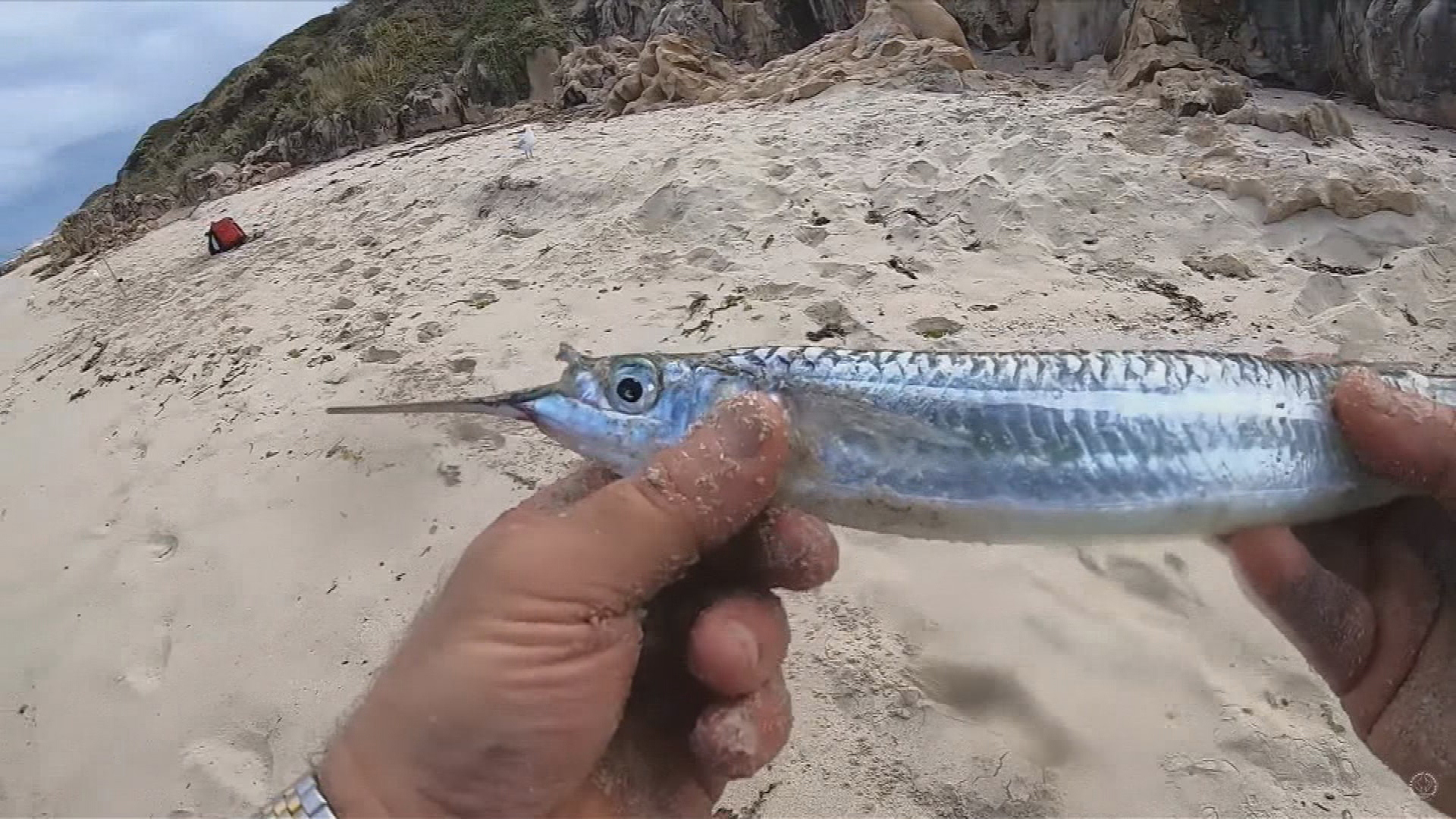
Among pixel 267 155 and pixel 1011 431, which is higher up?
pixel 267 155

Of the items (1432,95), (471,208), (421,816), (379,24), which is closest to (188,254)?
(471,208)

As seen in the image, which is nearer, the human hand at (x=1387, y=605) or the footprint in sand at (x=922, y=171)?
the human hand at (x=1387, y=605)

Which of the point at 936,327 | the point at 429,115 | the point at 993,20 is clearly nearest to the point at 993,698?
the point at 936,327

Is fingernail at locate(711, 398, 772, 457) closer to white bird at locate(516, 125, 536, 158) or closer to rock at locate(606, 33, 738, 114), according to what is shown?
white bird at locate(516, 125, 536, 158)

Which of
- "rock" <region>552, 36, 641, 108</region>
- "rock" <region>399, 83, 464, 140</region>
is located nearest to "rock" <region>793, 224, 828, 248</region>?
"rock" <region>552, 36, 641, 108</region>

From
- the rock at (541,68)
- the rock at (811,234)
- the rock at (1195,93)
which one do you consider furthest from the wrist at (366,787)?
the rock at (541,68)

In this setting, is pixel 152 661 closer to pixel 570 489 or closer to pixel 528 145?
pixel 570 489

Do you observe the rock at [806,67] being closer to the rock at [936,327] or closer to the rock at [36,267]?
the rock at [936,327]
